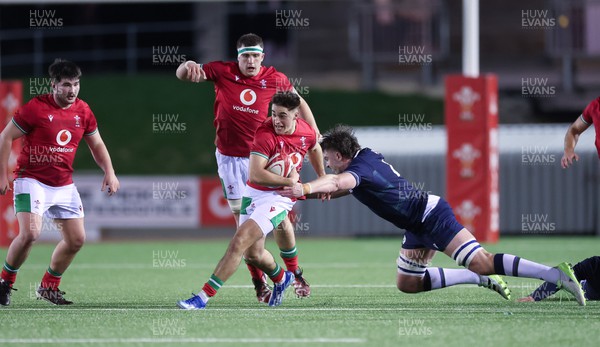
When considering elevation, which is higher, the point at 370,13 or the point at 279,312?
the point at 370,13

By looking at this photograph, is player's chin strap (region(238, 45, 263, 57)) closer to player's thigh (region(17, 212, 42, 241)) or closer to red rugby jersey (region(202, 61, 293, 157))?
red rugby jersey (region(202, 61, 293, 157))

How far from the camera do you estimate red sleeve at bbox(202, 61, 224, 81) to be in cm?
940

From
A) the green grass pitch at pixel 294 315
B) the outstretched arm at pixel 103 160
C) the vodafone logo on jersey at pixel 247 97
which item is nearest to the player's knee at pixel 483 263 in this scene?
the green grass pitch at pixel 294 315

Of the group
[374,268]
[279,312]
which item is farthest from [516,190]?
[279,312]

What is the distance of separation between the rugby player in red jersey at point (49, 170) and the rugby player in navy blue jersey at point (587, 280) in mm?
3725

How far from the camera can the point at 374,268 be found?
42.7 ft

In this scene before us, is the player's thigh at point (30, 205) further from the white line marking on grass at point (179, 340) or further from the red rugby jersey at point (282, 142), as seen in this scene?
the white line marking on grass at point (179, 340)

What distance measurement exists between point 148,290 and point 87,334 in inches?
128

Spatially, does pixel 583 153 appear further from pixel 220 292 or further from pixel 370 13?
pixel 220 292

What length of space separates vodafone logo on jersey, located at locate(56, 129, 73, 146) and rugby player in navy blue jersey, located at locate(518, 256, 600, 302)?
411 centimetres

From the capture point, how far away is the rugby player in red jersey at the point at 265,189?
27.6 feet

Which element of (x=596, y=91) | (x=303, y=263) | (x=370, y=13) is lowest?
(x=303, y=263)

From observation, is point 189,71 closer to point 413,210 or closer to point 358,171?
point 358,171

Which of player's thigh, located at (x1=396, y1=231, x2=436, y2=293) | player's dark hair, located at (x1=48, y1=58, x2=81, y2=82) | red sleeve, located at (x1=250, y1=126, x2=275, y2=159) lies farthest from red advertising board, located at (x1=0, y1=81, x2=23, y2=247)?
player's thigh, located at (x1=396, y1=231, x2=436, y2=293)
